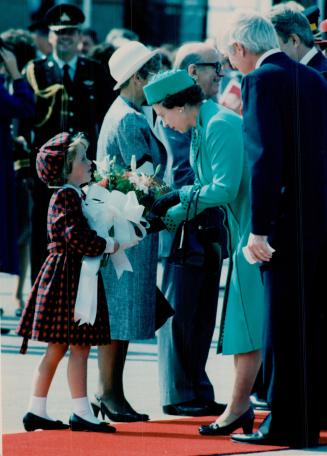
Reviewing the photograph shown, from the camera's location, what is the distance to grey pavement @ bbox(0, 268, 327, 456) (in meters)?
6.72

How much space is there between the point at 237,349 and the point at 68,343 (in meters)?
0.75

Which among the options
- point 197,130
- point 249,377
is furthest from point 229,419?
point 197,130

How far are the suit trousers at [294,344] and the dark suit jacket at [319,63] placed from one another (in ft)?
3.86

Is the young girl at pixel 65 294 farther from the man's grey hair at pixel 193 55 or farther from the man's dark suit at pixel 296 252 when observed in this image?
the man's grey hair at pixel 193 55

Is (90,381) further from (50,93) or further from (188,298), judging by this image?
(50,93)

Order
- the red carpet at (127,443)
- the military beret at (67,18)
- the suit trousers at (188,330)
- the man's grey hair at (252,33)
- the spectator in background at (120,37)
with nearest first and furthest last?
the red carpet at (127,443) < the man's grey hair at (252,33) < the suit trousers at (188,330) < the military beret at (67,18) < the spectator in background at (120,37)

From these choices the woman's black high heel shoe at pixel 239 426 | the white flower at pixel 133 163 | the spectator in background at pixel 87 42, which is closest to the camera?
the woman's black high heel shoe at pixel 239 426

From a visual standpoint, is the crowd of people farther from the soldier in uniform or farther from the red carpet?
the soldier in uniform

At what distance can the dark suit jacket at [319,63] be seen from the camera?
6.75 meters

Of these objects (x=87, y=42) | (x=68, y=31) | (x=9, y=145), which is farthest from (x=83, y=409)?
(x=87, y=42)

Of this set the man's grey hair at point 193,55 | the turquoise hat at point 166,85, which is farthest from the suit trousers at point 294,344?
the man's grey hair at point 193,55

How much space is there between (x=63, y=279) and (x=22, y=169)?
3839 mm

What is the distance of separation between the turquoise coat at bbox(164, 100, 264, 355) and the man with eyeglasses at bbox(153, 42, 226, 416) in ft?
2.36

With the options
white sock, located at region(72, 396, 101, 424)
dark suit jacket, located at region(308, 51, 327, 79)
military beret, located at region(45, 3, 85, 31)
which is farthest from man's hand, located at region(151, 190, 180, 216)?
military beret, located at region(45, 3, 85, 31)
